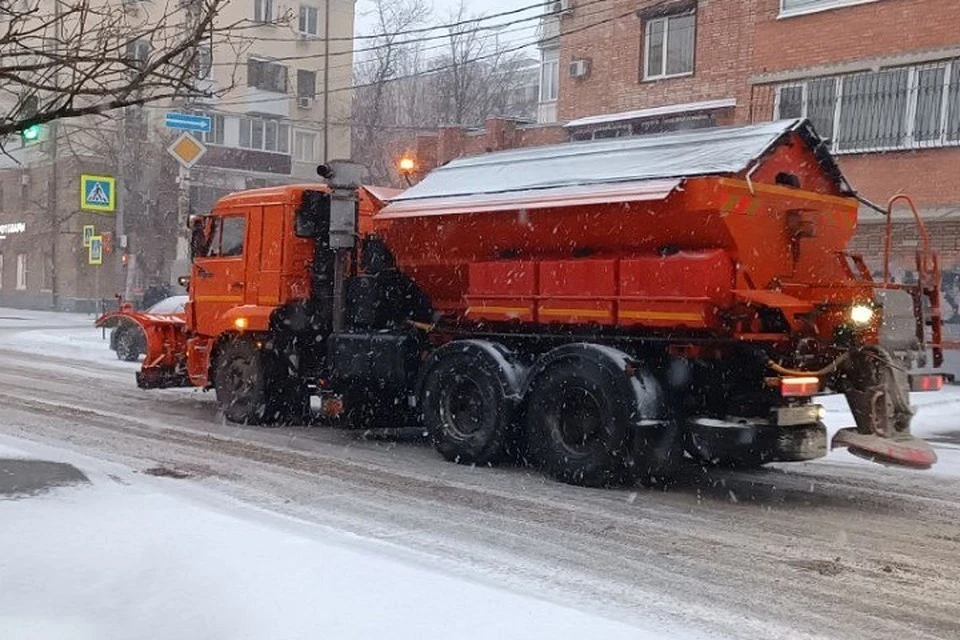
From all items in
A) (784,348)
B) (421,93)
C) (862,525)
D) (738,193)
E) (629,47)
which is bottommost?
(862,525)

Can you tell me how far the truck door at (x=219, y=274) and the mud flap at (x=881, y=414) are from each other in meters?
6.88

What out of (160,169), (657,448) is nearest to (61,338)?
(160,169)

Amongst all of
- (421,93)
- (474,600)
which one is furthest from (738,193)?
(421,93)

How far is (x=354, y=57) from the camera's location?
5253 centimetres

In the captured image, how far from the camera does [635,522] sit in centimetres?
721

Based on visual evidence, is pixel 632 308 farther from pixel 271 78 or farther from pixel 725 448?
pixel 271 78

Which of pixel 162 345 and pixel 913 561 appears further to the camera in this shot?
pixel 162 345

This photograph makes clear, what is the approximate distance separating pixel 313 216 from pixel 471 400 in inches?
121

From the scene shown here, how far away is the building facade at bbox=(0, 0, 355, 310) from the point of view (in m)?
40.8

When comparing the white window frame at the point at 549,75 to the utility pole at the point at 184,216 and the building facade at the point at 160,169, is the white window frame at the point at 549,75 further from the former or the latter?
the building facade at the point at 160,169

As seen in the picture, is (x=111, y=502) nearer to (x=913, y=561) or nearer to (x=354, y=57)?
(x=913, y=561)

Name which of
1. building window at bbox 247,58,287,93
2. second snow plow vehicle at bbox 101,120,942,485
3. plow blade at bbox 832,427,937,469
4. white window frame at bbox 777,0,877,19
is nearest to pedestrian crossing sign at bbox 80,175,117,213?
white window frame at bbox 777,0,877,19

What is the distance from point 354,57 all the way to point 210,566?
49664 mm

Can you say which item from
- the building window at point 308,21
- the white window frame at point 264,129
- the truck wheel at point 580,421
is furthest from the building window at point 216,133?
the truck wheel at point 580,421
